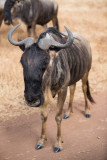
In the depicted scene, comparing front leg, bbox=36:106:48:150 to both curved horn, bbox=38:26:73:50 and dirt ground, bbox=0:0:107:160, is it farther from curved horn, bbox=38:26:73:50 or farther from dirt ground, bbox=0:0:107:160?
curved horn, bbox=38:26:73:50

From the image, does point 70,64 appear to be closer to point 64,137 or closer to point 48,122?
point 64,137

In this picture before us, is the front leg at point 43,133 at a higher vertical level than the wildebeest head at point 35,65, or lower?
lower

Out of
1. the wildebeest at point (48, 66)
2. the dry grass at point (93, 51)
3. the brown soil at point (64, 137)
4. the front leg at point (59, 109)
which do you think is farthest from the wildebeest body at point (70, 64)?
the dry grass at point (93, 51)

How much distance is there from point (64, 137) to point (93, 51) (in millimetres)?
5898

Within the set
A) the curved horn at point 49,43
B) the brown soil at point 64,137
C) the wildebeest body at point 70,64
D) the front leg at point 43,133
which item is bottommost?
the brown soil at point 64,137

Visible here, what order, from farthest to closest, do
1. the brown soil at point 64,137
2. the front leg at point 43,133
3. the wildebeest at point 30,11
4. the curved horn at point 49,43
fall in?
the wildebeest at point 30,11, the front leg at point 43,133, the brown soil at point 64,137, the curved horn at point 49,43

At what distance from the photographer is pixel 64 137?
6.21m

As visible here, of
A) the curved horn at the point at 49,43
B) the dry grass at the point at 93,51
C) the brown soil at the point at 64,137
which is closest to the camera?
the curved horn at the point at 49,43

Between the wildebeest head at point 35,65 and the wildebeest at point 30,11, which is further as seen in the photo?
the wildebeest at point 30,11

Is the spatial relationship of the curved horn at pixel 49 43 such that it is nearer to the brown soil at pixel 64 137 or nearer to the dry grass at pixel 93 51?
the brown soil at pixel 64 137

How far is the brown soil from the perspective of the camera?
18.4 feet

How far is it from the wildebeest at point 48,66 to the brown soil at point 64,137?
249 mm

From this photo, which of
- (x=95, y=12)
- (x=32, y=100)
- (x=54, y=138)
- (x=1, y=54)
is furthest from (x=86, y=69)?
(x=95, y=12)

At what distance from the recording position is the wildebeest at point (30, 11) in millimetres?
9602
